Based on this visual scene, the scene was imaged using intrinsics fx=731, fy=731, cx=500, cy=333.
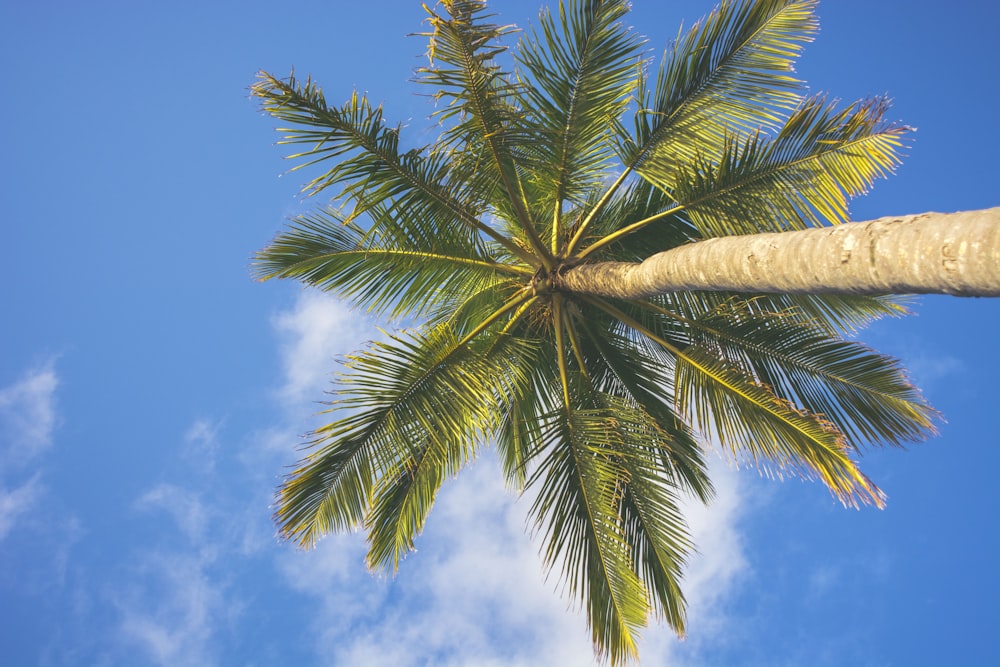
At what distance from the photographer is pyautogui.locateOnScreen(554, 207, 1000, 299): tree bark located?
336 centimetres

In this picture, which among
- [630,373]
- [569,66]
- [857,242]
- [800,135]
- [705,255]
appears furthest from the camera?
[630,373]

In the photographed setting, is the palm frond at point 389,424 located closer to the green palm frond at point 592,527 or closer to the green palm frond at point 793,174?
the green palm frond at point 592,527

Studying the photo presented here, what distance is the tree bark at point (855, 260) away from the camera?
336cm

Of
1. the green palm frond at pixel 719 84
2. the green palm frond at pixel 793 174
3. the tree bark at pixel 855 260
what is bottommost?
the tree bark at pixel 855 260

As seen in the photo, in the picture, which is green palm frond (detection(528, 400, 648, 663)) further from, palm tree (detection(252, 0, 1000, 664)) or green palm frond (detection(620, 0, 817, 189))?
green palm frond (detection(620, 0, 817, 189))

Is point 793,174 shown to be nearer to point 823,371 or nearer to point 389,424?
point 823,371

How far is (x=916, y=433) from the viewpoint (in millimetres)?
7098

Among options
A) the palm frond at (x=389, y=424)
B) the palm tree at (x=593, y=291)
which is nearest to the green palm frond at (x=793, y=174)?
the palm tree at (x=593, y=291)

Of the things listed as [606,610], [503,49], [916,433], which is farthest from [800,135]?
[606,610]

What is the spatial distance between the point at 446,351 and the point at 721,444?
2704 mm

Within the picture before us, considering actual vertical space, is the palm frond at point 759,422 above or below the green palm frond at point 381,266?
below

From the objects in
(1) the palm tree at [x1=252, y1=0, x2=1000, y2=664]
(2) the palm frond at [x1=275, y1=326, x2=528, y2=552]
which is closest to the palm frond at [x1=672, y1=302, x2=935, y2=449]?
(1) the palm tree at [x1=252, y1=0, x2=1000, y2=664]

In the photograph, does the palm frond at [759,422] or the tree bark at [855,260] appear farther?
the palm frond at [759,422]

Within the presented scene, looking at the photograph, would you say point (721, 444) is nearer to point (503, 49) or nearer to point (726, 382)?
point (726, 382)
